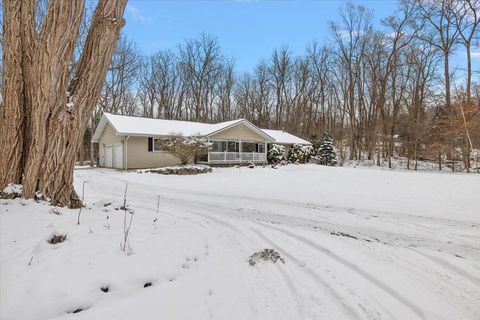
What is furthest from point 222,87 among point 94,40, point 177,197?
point 94,40

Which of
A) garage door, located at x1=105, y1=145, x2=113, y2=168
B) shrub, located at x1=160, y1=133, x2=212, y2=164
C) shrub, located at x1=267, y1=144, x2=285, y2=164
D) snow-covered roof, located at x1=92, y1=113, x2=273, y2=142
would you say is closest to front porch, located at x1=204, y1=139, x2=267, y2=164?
shrub, located at x1=267, y1=144, x2=285, y2=164

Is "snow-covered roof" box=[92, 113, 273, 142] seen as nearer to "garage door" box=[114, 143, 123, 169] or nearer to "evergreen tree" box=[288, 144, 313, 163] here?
"garage door" box=[114, 143, 123, 169]

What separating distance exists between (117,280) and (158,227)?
1.66 metres

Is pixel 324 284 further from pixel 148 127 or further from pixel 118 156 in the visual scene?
pixel 148 127

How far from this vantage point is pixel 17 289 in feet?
7.44

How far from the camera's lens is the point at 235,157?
23.3 metres

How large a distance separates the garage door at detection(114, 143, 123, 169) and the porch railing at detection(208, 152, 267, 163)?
20.9 feet

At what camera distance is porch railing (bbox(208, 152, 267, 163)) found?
22062 millimetres

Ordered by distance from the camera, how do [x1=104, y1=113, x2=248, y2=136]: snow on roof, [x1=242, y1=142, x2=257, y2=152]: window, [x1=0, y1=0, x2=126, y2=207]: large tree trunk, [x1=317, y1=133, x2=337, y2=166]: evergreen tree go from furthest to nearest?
1. [x1=317, y1=133, x2=337, y2=166]: evergreen tree
2. [x1=242, y1=142, x2=257, y2=152]: window
3. [x1=104, y1=113, x2=248, y2=136]: snow on roof
4. [x1=0, y1=0, x2=126, y2=207]: large tree trunk

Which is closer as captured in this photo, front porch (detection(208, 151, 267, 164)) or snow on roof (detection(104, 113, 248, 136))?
snow on roof (detection(104, 113, 248, 136))

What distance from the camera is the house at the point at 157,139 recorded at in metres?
19.0

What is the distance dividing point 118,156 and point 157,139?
301 centimetres

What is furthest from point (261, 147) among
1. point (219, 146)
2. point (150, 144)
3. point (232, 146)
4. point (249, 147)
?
point (150, 144)

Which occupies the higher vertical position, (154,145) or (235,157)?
(154,145)
